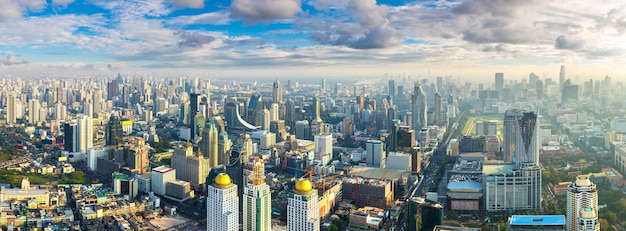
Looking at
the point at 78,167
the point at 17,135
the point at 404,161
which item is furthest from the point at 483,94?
the point at 17,135

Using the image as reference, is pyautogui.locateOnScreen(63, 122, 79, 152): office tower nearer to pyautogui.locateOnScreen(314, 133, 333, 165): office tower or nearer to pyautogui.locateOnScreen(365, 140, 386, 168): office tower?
pyautogui.locateOnScreen(314, 133, 333, 165): office tower

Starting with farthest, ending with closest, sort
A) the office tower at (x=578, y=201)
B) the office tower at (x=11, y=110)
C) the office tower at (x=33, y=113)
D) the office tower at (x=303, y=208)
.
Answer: the office tower at (x=33, y=113)
the office tower at (x=11, y=110)
the office tower at (x=578, y=201)
the office tower at (x=303, y=208)

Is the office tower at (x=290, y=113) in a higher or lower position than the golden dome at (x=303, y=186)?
higher

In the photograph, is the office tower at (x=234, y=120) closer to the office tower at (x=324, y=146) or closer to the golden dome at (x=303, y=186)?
the office tower at (x=324, y=146)

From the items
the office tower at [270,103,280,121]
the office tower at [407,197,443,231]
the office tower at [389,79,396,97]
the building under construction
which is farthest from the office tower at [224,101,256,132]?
the office tower at [407,197,443,231]

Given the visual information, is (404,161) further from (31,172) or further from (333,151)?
(31,172)

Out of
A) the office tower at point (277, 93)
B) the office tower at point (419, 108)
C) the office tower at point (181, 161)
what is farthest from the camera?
the office tower at point (277, 93)

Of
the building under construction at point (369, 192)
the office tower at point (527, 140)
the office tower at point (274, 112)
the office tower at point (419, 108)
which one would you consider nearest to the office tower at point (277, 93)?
the office tower at point (274, 112)
